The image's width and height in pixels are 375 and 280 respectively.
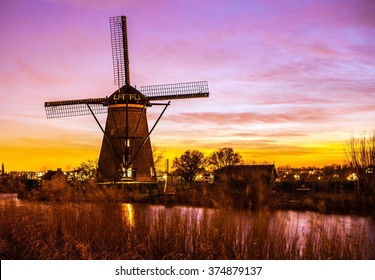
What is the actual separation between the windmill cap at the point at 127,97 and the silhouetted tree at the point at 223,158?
36651mm

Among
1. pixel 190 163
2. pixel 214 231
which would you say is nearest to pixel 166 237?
pixel 214 231

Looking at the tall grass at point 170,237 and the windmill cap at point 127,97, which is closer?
the tall grass at point 170,237

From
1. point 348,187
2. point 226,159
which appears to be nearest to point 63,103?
point 348,187

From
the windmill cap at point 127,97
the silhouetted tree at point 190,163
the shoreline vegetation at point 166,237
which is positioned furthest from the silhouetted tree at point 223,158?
the shoreline vegetation at point 166,237

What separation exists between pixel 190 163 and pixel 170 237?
5182 centimetres

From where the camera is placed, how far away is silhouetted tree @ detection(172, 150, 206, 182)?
197ft

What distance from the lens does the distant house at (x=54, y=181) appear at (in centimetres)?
2758

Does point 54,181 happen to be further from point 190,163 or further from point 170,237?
point 190,163

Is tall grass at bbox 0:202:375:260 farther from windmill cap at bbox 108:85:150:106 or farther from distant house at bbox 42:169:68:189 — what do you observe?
distant house at bbox 42:169:68:189

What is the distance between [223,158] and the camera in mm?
61750

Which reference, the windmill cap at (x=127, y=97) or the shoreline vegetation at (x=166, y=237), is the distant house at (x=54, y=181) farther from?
the shoreline vegetation at (x=166, y=237)
